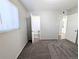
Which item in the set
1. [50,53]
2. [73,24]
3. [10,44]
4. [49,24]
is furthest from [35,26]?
[10,44]

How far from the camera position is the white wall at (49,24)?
269 inches

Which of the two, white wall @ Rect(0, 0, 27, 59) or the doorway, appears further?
the doorway

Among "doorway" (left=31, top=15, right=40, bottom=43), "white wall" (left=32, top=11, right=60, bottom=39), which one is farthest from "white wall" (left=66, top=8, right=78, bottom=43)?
"doorway" (left=31, top=15, right=40, bottom=43)

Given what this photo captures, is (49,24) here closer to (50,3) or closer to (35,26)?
(35,26)

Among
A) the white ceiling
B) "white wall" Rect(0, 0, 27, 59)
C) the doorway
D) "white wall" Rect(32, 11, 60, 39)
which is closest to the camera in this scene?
"white wall" Rect(0, 0, 27, 59)

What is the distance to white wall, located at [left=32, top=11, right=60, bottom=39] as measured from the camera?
6836mm

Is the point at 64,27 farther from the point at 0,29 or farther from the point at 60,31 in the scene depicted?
the point at 0,29

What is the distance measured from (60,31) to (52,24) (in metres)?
0.91

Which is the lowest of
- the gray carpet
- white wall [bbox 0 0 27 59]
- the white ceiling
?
the gray carpet

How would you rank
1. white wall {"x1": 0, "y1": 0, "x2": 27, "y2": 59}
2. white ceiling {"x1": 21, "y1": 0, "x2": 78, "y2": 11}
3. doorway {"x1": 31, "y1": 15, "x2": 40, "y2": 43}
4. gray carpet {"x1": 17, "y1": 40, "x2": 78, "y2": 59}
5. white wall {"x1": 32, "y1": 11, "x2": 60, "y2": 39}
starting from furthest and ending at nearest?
1. white wall {"x1": 32, "y1": 11, "x2": 60, "y2": 39}
2. doorway {"x1": 31, "y1": 15, "x2": 40, "y2": 43}
3. white ceiling {"x1": 21, "y1": 0, "x2": 78, "y2": 11}
4. gray carpet {"x1": 17, "y1": 40, "x2": 78, "y2": 59}
5. white wall {"x1": 0, "y1": 0, "x2": 27, "y2": 59}

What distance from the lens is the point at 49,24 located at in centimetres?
692

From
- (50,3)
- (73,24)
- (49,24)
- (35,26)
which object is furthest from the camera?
(49,24)

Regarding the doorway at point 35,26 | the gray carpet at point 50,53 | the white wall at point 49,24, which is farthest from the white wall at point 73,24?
the doorway at point 35,26

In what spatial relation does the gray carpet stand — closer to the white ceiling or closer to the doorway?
the doorway
